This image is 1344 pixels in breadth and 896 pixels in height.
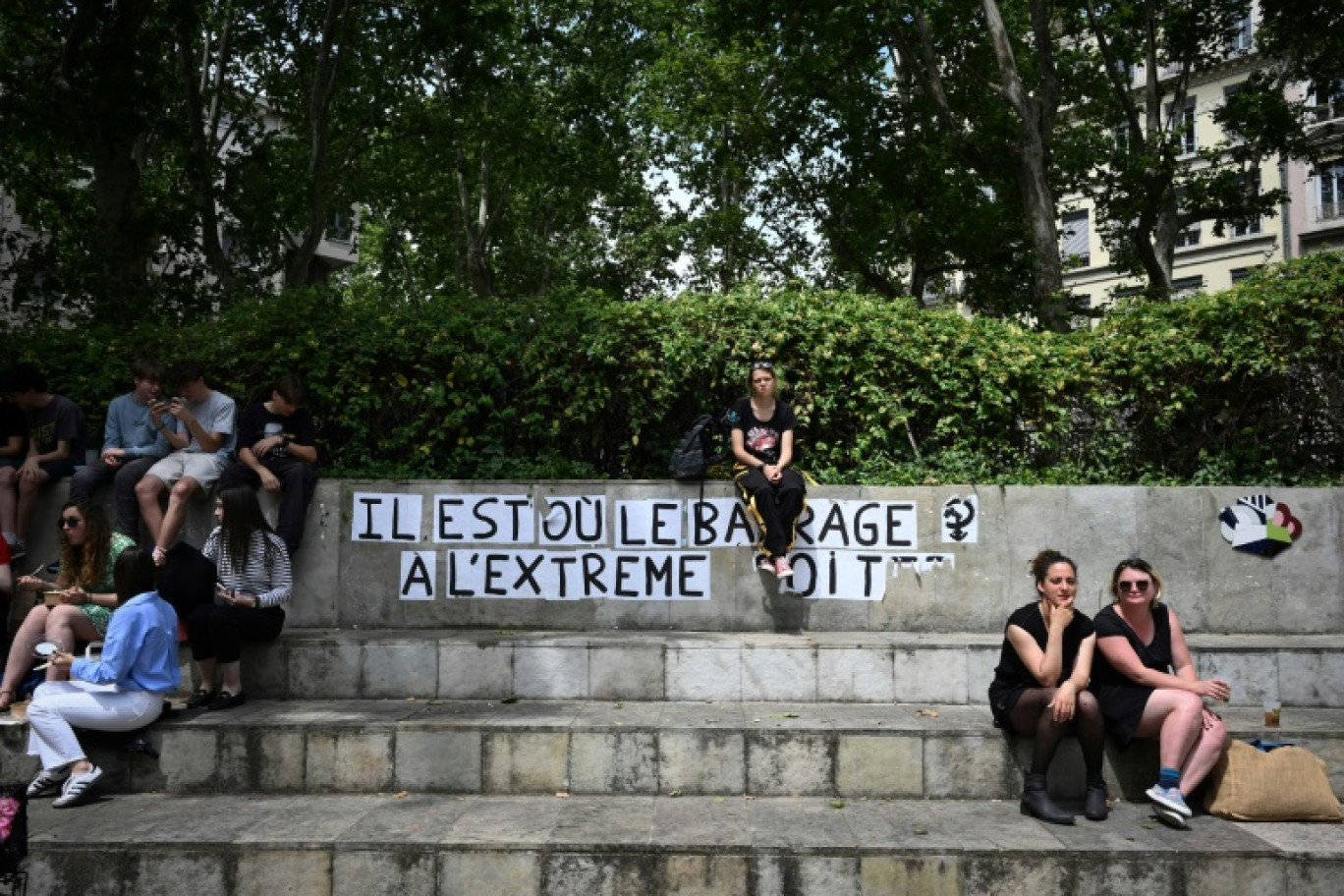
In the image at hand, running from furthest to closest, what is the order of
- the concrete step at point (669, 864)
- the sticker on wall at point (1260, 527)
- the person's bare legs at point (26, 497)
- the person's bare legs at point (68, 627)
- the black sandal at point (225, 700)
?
the sticker on wall at point (1260, 527)
the person's bare legs at point (26, 497)
the black sandal at point (225, 700)
the person's bare legs at point (68, 627)
the concrete step at point (669, 864)

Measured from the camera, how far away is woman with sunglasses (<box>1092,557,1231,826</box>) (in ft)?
20.7

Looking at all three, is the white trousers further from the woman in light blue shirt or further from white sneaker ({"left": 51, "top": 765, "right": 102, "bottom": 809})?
white sneaker ({"left": 51, "top": 765, "right": 102, "bottom": 809})

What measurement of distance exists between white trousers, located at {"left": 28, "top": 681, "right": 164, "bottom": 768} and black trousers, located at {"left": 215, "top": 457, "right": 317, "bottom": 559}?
2000 mm

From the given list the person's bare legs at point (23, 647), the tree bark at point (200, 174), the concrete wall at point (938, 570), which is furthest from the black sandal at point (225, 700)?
the tree bark at point (200, 174)

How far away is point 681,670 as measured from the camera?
7.93 metres

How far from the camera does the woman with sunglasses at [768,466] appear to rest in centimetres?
848

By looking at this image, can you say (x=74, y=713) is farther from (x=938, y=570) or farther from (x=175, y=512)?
(x=938, y=570)

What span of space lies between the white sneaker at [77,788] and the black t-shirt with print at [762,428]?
4.98 m

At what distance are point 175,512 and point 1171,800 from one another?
7115 mm

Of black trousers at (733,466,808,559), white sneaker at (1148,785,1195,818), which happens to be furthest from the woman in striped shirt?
white sneaker at (1148,785,1195,818)

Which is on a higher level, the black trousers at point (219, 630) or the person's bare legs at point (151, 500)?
the person's bare legs at point (151, 500)

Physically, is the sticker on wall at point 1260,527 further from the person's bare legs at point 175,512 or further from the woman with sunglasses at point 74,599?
the woman with sunglasses at point 74,599

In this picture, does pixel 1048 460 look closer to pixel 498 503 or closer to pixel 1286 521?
pixel 1286 521

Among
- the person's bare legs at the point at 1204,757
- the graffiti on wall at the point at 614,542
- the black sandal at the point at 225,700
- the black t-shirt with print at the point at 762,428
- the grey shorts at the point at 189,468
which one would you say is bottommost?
the person's bare legs at the point at 1204,757
